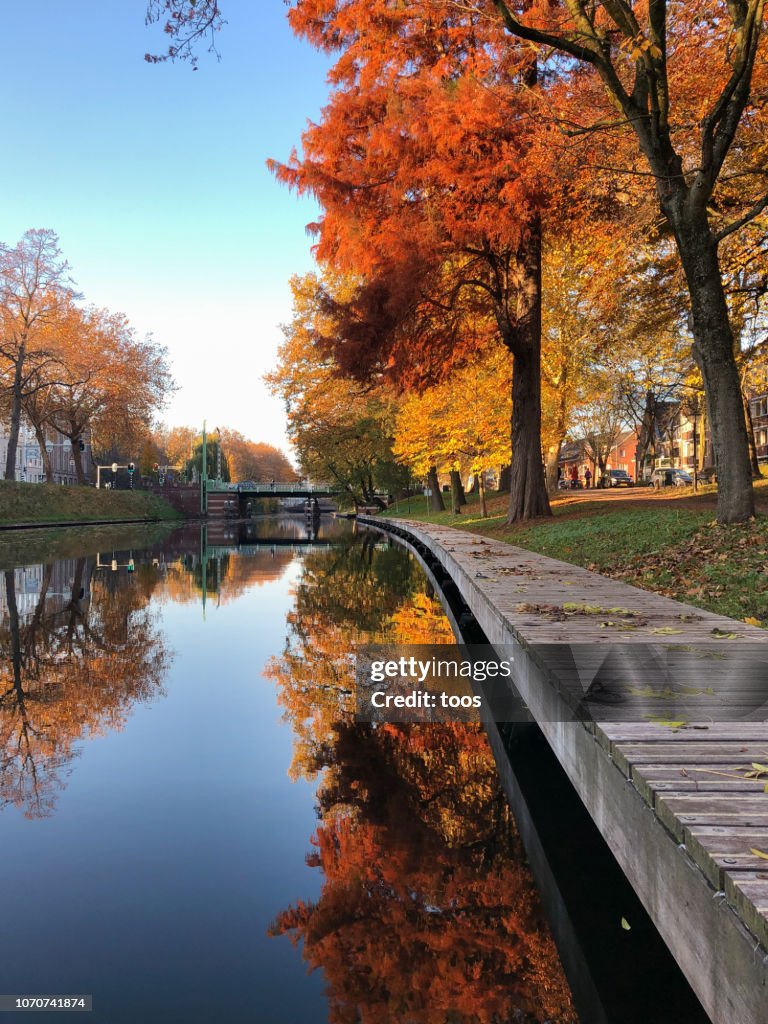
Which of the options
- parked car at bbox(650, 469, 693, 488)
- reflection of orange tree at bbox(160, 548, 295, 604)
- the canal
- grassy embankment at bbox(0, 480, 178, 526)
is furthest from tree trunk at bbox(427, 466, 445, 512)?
the canal

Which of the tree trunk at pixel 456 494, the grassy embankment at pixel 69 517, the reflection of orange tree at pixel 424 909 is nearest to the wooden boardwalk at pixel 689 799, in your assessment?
the reflection of orange tree at pixel 424 909

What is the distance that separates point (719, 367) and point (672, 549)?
299cm

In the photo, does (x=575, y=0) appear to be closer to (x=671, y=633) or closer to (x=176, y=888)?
(x=671, y=633)

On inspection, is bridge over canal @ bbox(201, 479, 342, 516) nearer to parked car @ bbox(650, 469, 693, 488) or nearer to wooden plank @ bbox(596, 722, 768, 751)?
parked car @ bbox(650, 469, 693, 488)

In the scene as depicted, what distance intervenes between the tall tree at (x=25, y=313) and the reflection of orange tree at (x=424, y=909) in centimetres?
3819

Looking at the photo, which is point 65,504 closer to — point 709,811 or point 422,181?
point 422,181

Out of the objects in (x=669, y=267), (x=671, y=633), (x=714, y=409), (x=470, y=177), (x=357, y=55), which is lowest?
(x=671, y=633)

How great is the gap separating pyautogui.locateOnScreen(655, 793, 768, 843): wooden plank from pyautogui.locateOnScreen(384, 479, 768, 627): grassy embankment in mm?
4793

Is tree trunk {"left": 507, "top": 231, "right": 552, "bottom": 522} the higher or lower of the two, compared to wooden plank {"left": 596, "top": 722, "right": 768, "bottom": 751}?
higher

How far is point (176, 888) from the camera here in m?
3.74

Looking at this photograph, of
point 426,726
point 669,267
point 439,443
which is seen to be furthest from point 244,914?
point 439,443

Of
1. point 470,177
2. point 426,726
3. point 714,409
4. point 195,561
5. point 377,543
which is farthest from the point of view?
point 377,543

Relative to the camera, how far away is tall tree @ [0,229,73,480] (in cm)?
3869

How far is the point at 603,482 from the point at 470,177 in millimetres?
44793
